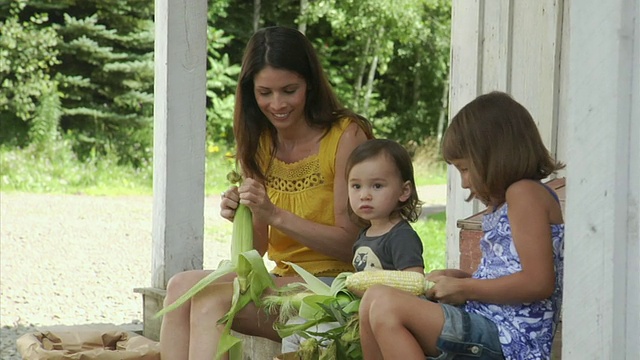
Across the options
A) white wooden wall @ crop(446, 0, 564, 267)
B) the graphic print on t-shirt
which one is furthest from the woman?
white wooden wall @ crop(446, 0, 564, 267)

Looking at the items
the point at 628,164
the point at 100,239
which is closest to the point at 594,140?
the point at 628,164

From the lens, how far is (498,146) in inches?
112

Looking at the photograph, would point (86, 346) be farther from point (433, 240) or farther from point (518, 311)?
point (433, 240)

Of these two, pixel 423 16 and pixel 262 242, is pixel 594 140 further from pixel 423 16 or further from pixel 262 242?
pixel 423 16

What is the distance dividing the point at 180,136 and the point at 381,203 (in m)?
1.35

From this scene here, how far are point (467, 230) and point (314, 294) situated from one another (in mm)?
909

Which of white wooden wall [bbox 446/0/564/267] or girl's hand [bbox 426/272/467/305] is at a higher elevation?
white wooden wall [bbox 446/0/564/267]

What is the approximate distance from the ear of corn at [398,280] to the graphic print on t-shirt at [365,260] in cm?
32

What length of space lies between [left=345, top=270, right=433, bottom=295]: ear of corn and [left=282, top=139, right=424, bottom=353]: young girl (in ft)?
0.96

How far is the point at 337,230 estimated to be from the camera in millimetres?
3576

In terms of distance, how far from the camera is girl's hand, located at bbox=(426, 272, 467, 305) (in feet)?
9.32

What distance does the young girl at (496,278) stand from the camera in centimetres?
270

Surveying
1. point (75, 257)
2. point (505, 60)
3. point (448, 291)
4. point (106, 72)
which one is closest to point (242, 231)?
point (448, 291)

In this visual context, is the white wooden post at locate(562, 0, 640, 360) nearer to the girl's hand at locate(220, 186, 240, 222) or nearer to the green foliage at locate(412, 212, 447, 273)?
the girl's hand at locate(220, 186, 240, 222)
